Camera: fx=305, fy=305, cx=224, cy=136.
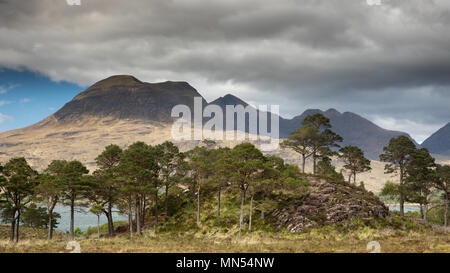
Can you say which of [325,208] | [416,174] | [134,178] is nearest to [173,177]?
[134,178]

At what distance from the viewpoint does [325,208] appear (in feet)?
151

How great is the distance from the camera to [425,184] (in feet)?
206

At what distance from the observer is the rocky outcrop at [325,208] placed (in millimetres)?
43469

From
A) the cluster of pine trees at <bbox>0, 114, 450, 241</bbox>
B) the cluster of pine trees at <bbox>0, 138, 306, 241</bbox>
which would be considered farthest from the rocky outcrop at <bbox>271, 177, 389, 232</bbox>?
the cluster of pine trees at <bbox>0, 138, 306, 241</bbox>

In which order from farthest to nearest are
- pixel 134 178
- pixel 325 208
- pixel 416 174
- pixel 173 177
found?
pixel 416 174, pixel 173 177, pixel 134 178, pixel 325 208

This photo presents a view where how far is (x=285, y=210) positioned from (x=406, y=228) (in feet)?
54.4

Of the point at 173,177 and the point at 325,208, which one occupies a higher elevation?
the point at 173,177

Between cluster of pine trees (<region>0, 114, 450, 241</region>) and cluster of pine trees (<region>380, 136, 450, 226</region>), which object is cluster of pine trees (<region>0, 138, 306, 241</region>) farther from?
cluster of pine trees (<region>380, 136, 450, 226</region>)

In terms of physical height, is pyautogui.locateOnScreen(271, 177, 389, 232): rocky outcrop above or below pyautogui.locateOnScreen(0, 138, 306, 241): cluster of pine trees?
below

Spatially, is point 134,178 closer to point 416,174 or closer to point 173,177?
point 173,177

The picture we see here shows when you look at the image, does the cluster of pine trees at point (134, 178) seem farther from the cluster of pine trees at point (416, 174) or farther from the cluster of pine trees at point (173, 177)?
the cluster of pine trees at point (416, 174)

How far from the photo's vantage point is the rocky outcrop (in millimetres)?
43469
